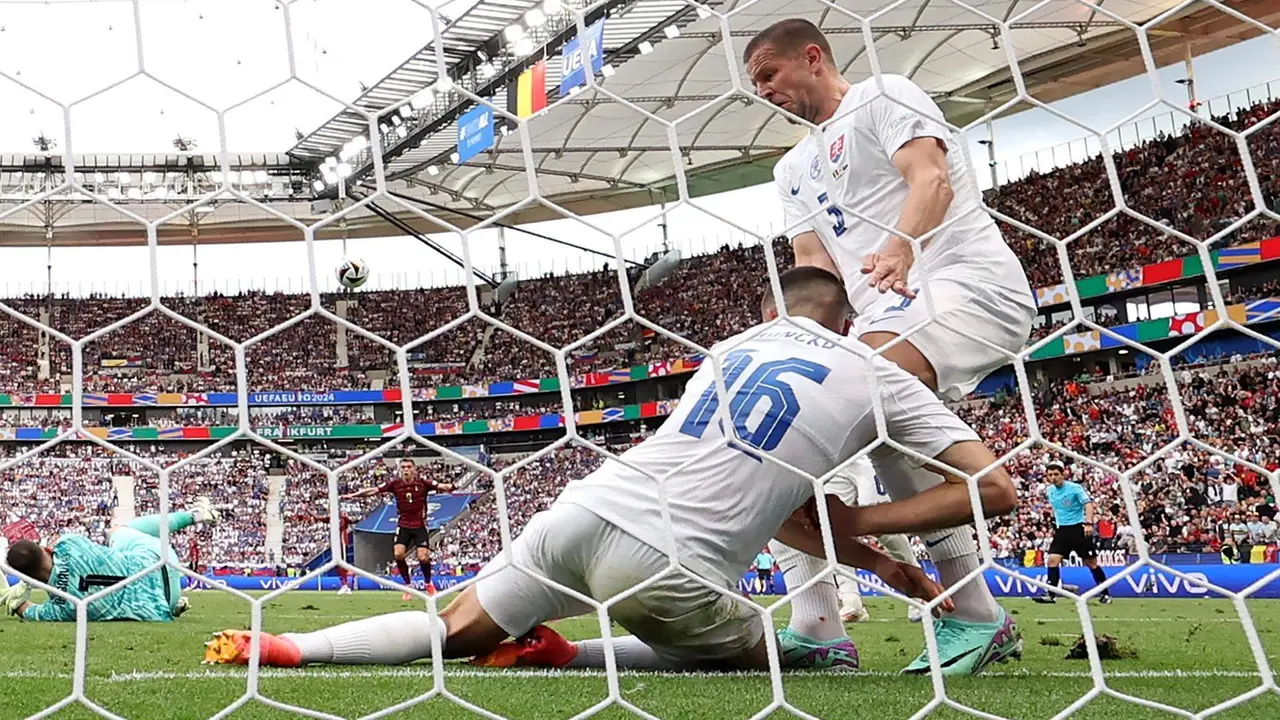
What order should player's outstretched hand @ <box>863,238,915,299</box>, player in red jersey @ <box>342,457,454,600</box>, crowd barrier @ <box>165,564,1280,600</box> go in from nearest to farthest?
1. player's outstretched hand @ <box>863,238,915,299</box>
2. crowd barrier @ <box>165,564,1280,600</box>
3. player in red jersey @ <box>342,457,454,600</box>

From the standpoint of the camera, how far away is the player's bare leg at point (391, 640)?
7.58ft

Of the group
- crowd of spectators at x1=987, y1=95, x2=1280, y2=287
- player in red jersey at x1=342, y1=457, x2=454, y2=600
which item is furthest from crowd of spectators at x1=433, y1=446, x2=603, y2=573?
crowd of spectators at x1=987, y1=95, x2=1280, y2=287

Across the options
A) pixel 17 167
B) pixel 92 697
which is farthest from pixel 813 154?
pixel 17 167

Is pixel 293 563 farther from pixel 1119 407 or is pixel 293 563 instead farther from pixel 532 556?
pixel 532 556

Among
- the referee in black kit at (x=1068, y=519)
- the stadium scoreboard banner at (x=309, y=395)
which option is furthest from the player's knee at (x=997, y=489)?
the stadium scoreboard banner at (x=309, y=395)

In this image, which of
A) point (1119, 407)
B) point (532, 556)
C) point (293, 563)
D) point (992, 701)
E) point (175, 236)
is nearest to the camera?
point (992, 701)

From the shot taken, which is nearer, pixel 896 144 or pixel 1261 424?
pixel 896 144

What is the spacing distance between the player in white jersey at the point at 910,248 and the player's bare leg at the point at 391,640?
2.58ft

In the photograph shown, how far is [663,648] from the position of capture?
7.56 feet

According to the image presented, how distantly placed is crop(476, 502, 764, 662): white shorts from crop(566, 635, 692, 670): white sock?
0.38ft

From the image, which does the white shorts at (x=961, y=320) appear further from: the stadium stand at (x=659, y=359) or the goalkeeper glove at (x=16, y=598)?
the goalkeeper glove at (x=16, y=598)

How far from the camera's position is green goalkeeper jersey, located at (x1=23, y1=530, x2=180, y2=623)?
15.4 ft

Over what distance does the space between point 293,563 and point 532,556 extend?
457 inches

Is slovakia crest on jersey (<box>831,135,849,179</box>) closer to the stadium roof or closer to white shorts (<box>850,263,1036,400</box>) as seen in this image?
white shorts (<box>850,263,1036,400</box>)
